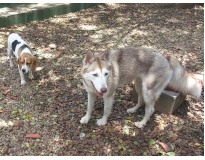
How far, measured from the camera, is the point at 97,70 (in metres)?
3.64

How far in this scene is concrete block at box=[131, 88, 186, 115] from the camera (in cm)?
450

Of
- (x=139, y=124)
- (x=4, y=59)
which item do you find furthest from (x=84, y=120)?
(x=4, y=59)

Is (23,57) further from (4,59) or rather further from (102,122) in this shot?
(102,122)

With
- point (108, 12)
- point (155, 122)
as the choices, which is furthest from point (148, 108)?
point (108, 12)

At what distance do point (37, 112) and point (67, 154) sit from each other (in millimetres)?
1347

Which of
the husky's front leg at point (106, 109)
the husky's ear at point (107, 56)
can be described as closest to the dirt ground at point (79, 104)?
the husky's front leg at point (106, 109)

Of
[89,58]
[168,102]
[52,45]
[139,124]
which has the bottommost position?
[139,124]

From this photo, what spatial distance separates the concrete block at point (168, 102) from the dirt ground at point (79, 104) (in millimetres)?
122

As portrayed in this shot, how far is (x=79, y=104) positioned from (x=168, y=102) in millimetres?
1949

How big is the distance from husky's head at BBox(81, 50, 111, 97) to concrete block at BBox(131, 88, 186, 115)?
147 cm

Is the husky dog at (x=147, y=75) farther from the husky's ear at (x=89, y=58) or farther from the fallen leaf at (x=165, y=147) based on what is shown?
the fallen leaf at (x=165, y=147)

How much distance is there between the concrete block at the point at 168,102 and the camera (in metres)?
4.50

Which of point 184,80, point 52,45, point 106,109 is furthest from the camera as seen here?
point 52,45

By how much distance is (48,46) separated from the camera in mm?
7660
